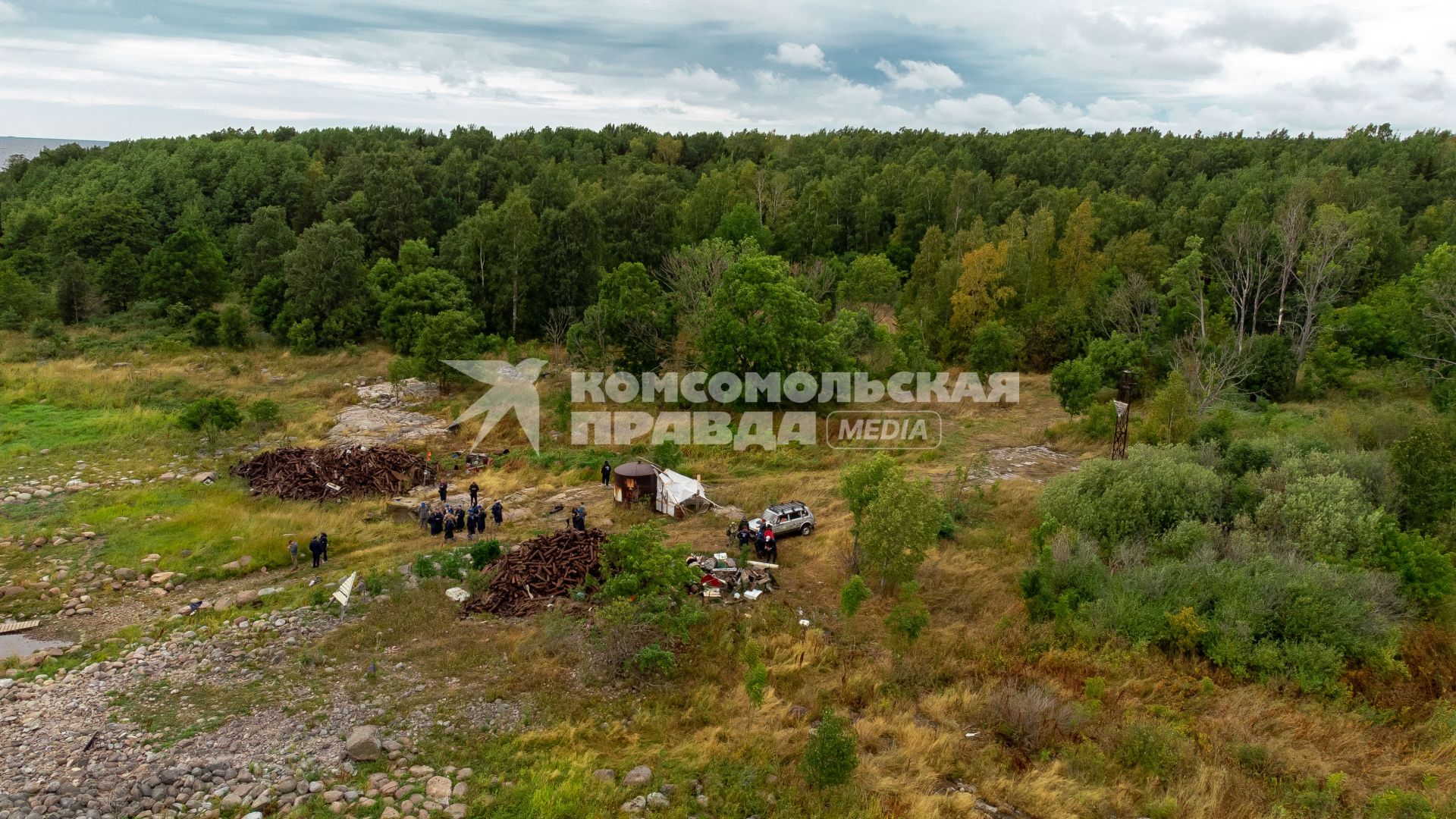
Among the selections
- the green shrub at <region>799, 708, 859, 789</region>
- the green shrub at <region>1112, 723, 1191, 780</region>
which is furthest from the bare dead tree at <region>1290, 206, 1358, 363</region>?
the green shrub at <region>799, 708, 859, 789</region>

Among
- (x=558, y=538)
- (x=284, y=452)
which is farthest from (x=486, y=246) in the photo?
(x=558, y=538)

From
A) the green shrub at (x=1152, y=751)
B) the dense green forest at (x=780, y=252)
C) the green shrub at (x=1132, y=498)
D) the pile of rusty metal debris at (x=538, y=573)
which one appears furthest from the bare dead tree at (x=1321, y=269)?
the pile of rusty metal debris at (x=538, y=573)

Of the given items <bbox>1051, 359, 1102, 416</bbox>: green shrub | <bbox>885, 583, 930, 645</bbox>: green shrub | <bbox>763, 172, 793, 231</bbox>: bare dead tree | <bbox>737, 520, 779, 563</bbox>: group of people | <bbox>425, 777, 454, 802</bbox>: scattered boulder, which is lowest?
<bbox>425, 777, 454, 802</bbox>: scattered boulder

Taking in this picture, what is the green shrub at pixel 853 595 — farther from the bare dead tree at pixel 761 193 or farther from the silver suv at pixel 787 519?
the bare dead tree at pixel 761 193

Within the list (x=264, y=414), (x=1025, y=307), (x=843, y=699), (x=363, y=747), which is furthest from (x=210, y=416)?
(x=1025, y=307)

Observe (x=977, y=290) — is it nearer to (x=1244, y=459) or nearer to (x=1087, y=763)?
(x=1244, y=459)

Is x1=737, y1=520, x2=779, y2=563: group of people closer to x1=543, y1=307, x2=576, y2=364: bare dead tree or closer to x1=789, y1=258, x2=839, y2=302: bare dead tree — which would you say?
x1=789, y1=258, x2=839, y2=302: bare dead tree
